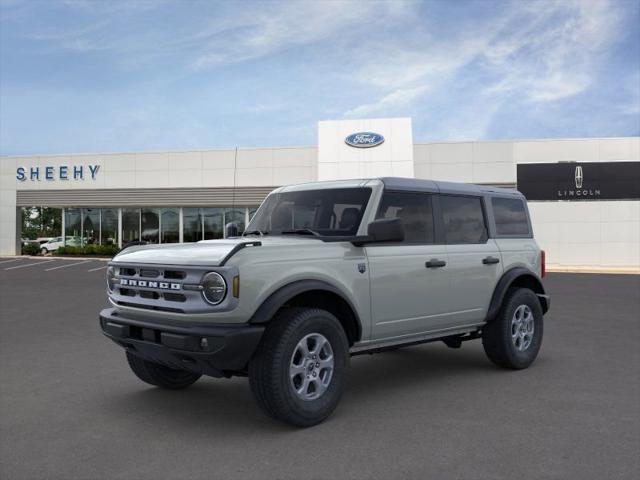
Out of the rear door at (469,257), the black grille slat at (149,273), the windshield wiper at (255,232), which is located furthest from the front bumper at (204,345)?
the rear door at (469,257)

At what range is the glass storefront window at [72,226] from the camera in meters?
35.5

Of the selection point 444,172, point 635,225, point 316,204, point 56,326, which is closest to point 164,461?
point 316,204

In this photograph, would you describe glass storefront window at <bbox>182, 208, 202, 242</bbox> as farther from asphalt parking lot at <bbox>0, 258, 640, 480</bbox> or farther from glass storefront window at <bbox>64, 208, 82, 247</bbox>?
asphalt parking lot at <bbox>0, 258, 640, 480</bbox>

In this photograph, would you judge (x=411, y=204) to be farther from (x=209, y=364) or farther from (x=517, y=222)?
(x=209, y=364)

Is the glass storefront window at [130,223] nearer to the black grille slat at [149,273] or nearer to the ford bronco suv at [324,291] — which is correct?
the ford bronco suv at [324,291]

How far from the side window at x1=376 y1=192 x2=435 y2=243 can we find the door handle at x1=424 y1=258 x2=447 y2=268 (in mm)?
215

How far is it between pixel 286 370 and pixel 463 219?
2.85 meters

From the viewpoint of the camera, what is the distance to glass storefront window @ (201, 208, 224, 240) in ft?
109

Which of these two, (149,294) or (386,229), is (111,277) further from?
(386,229)

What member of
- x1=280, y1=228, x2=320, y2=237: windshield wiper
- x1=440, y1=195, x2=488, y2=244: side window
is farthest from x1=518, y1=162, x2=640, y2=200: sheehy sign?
x1=280, y1=228, x2=320, y2=237: windshield wiper

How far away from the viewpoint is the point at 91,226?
35.3 metres

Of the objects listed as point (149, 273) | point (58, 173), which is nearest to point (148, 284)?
point (149, 273)

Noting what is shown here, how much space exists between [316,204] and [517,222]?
8.91ft

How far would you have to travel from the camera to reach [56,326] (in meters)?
9.83
